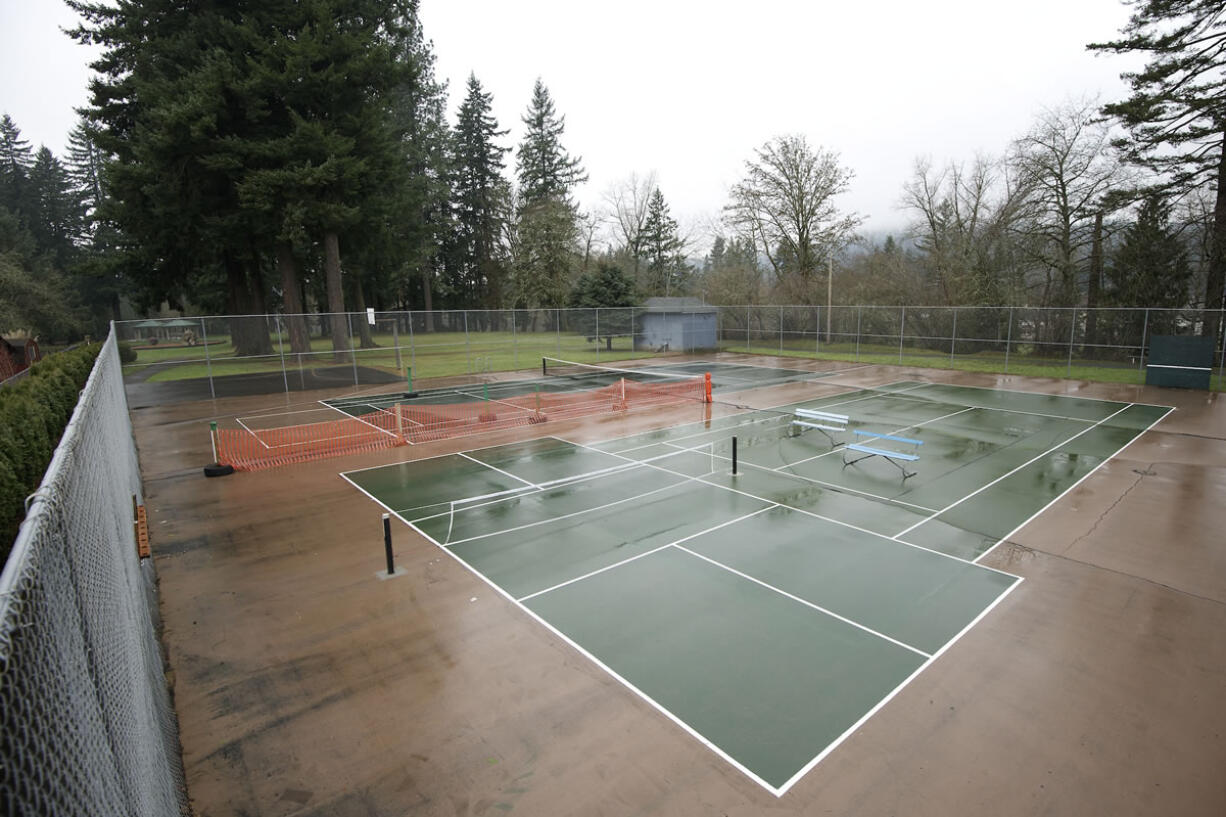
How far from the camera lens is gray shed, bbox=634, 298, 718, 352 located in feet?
125

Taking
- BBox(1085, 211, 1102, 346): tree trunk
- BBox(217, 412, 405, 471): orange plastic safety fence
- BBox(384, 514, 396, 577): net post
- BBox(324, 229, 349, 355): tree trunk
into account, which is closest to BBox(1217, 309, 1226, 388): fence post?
BBox(1085, 211, 1102, 346): tree trunk

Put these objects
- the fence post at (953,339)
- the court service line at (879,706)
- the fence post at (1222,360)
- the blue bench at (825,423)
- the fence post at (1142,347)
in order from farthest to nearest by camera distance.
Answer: the fence post at (953,339) < the fence post at (1142,347) < the fence post at (1222,360) < the blue bench at (825,423) < the court service line at (879,706)

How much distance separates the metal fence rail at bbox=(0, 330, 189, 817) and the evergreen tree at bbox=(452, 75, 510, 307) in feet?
192

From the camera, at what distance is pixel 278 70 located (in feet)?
91.0

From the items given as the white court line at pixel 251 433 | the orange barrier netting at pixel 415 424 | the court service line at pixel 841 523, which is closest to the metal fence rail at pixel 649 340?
the white court line at pixel 251 433

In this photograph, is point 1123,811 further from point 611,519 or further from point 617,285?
point 617,285

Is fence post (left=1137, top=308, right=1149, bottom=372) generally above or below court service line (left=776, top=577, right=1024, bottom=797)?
above

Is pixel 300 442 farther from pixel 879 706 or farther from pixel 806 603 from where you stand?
pixel 879 706

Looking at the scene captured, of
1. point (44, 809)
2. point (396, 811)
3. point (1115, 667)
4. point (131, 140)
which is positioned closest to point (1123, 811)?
point (1115, 667)

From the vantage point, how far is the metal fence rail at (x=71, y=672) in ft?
4.75

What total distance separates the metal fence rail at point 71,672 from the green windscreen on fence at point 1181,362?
101 feet

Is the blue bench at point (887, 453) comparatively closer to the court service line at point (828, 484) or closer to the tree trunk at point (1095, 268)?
the court service line at point (828, 484)

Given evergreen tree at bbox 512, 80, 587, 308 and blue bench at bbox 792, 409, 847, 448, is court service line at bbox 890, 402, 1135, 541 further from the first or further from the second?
evergreen tree at bbox 512, 80, 587, 308

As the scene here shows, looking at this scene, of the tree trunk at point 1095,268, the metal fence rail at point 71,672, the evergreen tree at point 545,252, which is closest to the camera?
the metal fence rail at point 71,672
